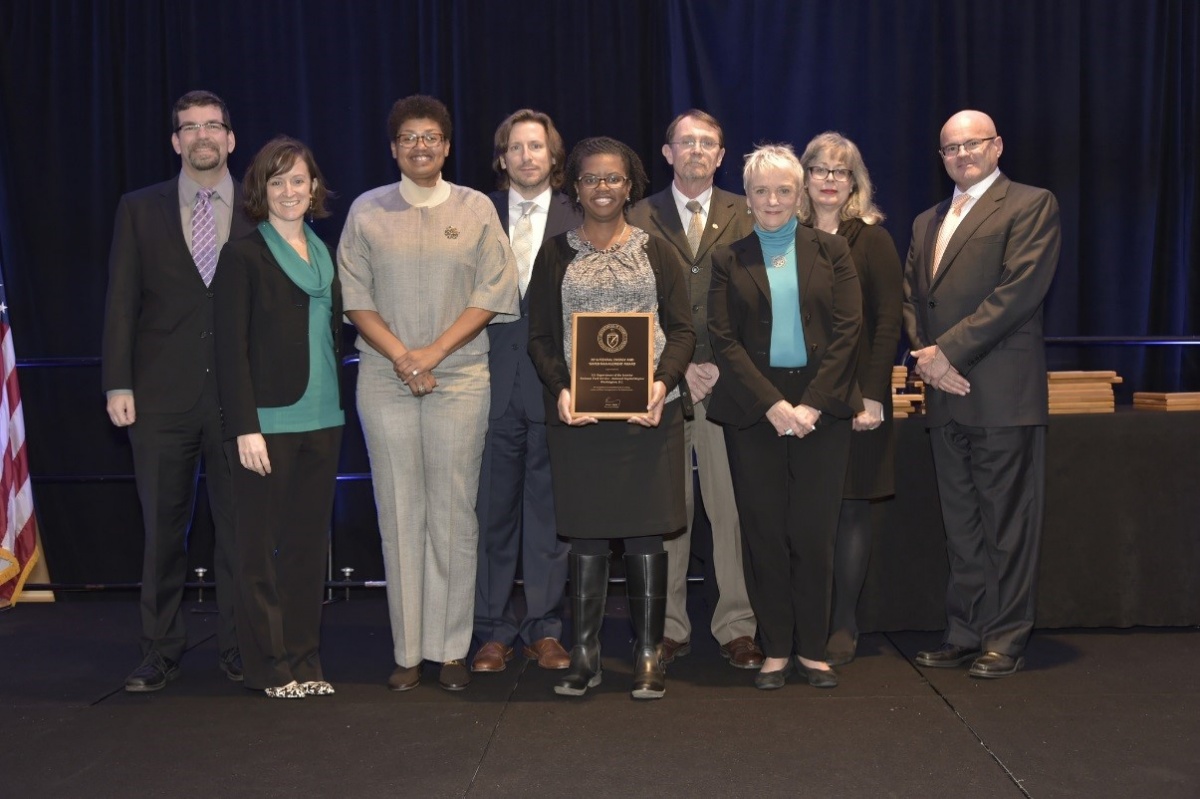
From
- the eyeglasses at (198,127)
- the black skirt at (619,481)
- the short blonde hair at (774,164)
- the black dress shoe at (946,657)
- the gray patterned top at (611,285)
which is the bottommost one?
the black dress shoe at (946,657)

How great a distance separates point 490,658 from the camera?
4.21 metres

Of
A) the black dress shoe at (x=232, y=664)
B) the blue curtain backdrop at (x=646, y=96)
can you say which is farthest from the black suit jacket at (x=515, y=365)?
the blue curtain backdrop at (x=646, y=96)

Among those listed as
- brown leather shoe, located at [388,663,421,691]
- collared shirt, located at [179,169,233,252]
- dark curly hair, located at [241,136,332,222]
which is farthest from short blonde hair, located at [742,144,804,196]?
brown leather shoe, located at [388,663,421,691]

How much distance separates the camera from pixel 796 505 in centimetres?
384

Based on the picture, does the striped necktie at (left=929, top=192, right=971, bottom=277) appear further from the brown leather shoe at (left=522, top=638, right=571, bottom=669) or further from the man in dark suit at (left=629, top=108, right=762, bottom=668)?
the brown leather shoe at (left=522, top=638, right=571, bottom=669)

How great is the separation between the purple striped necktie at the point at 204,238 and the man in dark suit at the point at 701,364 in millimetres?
1468

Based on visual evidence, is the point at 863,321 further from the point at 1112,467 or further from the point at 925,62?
the point at 925,62

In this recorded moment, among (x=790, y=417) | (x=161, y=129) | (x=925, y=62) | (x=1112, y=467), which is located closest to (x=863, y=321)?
(x=790, y=417)

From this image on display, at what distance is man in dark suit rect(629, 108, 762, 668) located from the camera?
4.21 m

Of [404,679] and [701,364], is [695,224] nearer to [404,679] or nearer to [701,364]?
[701,364]

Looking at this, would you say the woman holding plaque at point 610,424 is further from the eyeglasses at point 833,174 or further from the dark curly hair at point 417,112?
the eyeglasses at point 833,174

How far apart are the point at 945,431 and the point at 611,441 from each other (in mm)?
1283

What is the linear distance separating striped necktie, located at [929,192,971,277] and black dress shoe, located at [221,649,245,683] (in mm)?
2832

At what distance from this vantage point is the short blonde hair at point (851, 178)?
4.09 metres
